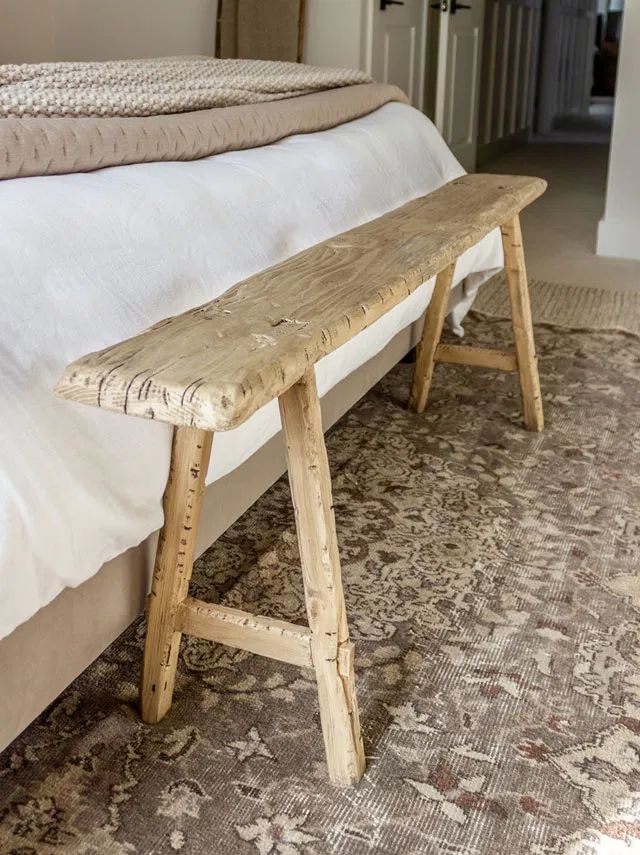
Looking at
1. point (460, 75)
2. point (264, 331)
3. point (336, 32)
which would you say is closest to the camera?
point (264, 331)

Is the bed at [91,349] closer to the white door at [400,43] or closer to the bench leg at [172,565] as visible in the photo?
the bench leg at [172,565]

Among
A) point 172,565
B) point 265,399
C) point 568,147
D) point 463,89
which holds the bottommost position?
point 568,147

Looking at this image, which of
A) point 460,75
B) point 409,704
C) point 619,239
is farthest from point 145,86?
point 460,75

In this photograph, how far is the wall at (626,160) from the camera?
11.1ft

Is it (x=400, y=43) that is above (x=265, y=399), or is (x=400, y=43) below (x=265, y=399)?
above

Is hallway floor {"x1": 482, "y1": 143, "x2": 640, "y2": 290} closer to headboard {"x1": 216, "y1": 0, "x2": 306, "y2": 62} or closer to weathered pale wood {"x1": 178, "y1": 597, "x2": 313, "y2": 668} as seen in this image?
headboard {"x1": 216, "y1": 0, "x2": 306, "y2": 62}

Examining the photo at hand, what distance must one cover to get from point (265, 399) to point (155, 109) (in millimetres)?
946

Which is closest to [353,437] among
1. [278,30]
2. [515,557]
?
[515,557]

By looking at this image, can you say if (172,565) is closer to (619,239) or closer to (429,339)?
(429,339)

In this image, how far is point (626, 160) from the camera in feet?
11.5

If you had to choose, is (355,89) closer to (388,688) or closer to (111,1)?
(388,688)

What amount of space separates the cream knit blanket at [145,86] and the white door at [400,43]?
5.21ft

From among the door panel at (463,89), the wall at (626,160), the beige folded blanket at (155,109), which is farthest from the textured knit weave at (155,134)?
the door panel at (463,89)

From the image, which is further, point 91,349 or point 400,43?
point 400,43
